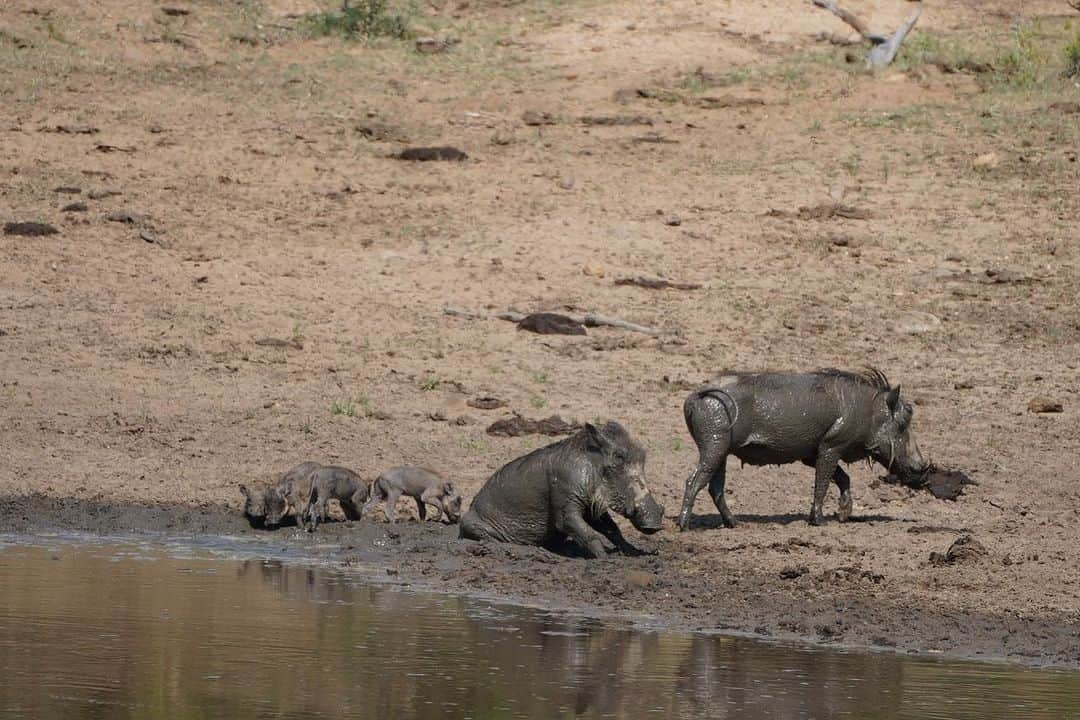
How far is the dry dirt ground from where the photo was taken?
12.3 m

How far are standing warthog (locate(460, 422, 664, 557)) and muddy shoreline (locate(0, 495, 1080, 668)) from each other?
0.51ft

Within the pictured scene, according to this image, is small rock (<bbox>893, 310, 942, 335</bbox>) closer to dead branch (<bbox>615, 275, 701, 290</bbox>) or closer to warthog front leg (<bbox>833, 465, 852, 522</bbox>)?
dead branch (<bbox>615, 275, 701, 290</bbox>)

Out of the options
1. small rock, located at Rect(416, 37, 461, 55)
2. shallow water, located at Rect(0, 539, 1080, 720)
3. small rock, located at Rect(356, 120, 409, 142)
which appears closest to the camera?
shallow water, located at Rect(0, 539, 1080, 720)

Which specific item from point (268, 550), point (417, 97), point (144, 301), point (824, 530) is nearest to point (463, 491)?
point (268, 550)

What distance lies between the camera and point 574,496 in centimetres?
1194

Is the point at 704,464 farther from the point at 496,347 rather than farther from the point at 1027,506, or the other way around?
the point at 496,347

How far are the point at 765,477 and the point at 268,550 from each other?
4.28 metres

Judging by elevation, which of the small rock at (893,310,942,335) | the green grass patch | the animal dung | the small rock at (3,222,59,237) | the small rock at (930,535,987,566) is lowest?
the small rock at (930,535,987,566)

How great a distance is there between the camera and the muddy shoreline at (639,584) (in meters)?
9.80

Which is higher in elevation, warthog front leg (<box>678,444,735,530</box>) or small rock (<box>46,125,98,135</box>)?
small rock (<box>46,125,98,135</box>)

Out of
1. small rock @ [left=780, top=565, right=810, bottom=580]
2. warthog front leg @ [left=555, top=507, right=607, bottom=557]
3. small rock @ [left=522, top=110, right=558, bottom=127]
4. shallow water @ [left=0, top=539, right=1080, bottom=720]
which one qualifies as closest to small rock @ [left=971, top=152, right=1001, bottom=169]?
small rock @ [left=522, top=110, right=558, bottom=127]

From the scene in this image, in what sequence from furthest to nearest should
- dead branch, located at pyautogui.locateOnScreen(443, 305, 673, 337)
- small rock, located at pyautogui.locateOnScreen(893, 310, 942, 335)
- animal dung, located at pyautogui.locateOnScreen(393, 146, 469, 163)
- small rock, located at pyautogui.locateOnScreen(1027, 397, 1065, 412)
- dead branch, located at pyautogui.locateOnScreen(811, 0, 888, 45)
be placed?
dead branch, located at pyautogui.locateOnScreen(811, 0, 888, 45) → animal dung, located at pyautogui.locateOnScreen(393, 146, 469, 163) → small rock, located at pyautogui.locateOnScreen(893, 310, 942, 335) → dead branch, located at pyautogui.locateOnScreen(443, 305, 673, 337) → small rock, located at pyautogui.locateOnScreen(1027, 397, 1065, 412)

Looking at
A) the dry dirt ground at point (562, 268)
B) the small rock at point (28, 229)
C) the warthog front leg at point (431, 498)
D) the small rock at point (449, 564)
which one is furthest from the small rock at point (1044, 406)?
the small rock at point (28, 229)

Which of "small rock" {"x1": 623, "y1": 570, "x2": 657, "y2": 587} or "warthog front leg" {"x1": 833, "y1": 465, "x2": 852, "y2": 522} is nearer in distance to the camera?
"small rock" {"x1": 623, "y1": 570, "x2": 657, "y2": 587}
